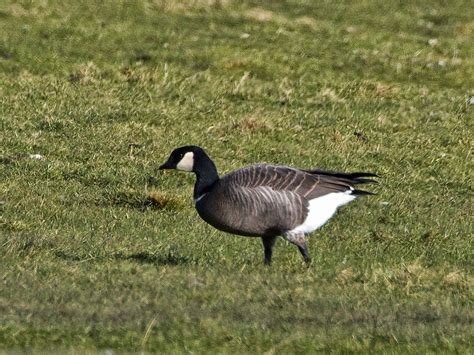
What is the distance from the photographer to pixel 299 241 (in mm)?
13258

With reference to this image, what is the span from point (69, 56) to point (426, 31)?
8.85 meters

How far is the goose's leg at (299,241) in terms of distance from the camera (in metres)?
13.2

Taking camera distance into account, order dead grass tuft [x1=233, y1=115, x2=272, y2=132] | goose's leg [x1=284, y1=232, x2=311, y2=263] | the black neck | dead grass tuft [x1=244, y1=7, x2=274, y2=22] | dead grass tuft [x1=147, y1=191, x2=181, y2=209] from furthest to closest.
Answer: dead grass tuft [x1=244, y1=7, x2=274, y2=22] → dead grass tuft [x1=233, y1=115, x2=272, y2=132] → dead grass tuft [x1=147, y1=191, x2=181, y2=209] → the black neck → goose's leg [x1=284, y1=232, x2=311, y2=263]

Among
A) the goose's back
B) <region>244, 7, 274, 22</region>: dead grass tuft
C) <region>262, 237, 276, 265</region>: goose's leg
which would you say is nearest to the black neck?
the goose's back

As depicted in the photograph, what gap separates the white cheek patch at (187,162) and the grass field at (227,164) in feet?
2.92

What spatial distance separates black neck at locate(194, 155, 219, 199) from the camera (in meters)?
13.5

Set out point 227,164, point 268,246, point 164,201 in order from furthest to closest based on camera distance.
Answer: point 227,164
point 164,201
point 268,246

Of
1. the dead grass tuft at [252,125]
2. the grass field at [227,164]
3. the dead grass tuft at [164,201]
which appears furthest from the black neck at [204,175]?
the dead grass tuft at [252,125]

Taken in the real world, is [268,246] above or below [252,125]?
above

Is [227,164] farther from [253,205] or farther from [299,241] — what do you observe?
[253,205]

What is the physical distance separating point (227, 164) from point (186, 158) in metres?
4.64

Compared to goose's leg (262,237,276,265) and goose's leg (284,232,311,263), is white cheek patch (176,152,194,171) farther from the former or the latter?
goose's leg (284,232,311,263)

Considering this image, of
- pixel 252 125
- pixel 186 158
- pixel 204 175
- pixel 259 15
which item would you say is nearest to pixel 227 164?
pixel 252 125

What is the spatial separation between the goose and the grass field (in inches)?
15.8
